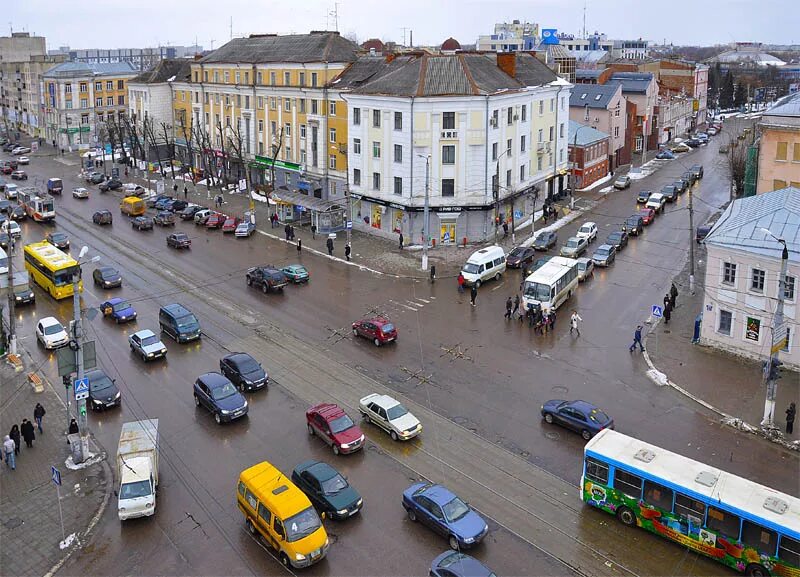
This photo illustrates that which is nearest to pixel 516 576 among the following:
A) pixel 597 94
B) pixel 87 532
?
pixel 87 532

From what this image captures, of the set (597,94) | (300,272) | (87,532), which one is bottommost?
(87,532)

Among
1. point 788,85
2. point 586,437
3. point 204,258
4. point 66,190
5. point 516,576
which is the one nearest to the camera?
point 516,576

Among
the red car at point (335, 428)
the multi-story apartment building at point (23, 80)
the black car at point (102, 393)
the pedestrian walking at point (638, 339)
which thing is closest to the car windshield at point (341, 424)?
the red car at point (335, 428)

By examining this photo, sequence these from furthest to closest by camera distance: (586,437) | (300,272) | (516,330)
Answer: (300,272), (516,330), (586,437)

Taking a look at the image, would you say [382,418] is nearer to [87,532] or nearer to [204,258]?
[87,532]

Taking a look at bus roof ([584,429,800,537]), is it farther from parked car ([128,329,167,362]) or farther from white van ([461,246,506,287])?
white van ([461,246,506,287])

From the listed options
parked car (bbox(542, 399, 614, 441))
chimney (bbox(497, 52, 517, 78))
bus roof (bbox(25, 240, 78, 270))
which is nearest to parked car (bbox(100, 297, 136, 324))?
bus roof (bbox(25, 240, 78, 270))

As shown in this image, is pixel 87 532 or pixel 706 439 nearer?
pixel 87 532

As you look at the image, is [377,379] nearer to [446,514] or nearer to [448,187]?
[446,514]
